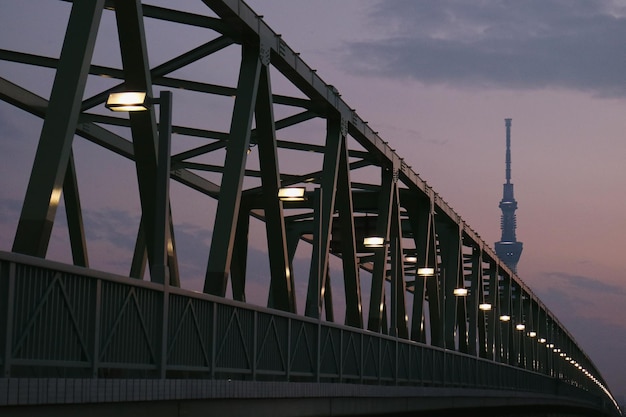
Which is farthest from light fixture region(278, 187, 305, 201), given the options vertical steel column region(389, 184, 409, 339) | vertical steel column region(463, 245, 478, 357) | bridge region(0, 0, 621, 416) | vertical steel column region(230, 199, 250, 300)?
vertical steel column region(463, 245, 478, 357)

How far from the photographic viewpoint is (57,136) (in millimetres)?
18406

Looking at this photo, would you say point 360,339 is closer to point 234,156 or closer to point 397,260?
point 234,156

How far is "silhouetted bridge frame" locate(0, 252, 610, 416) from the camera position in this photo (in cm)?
1422

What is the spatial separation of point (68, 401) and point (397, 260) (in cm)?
3249

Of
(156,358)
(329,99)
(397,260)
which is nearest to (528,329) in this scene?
(397,260)

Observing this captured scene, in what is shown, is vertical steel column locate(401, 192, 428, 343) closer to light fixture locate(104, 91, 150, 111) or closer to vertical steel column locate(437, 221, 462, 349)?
vertical steel column locate(437, 221, 462, 349)

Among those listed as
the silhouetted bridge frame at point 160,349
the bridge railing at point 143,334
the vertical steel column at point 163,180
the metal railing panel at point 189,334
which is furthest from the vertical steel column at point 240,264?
the vertical steel column at point 163,180

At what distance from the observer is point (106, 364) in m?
16.3

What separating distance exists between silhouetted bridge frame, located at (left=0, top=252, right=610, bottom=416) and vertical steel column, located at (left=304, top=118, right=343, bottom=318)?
144 cm

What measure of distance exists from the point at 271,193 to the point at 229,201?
404cm

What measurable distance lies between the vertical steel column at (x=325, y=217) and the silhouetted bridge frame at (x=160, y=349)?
1.44m

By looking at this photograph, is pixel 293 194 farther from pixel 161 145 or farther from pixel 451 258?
pixel 451 258

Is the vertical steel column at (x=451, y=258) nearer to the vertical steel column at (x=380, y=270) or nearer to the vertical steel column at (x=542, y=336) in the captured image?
the vertical steel column at (x=380, y=270)

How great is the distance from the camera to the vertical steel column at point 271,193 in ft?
97.7
